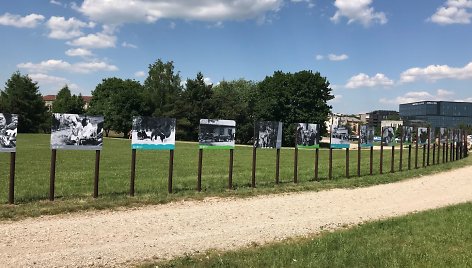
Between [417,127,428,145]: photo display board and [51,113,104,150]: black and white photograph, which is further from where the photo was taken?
[417,127,428,145]: photo display board

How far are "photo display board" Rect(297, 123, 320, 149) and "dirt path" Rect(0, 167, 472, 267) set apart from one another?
11.4 ft

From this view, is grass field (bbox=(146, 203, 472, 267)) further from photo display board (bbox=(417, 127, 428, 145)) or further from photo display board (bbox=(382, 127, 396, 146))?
photo display board (bbox=(417, 127, 428, 145))

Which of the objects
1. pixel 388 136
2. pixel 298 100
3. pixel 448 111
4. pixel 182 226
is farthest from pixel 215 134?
pixel 448 111

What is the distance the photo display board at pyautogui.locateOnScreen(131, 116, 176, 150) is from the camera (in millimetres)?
12750

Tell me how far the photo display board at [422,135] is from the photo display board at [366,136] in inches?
237

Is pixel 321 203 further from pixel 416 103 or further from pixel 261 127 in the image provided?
pixel 416 103

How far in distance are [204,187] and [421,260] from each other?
856 cm

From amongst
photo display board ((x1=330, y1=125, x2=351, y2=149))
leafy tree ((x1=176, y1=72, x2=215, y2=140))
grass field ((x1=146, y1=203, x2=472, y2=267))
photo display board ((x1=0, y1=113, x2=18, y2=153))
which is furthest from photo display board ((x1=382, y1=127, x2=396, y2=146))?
leafy tree ((x1=176, y1=72, x2=215, y2=140))

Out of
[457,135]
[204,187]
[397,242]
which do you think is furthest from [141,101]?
[397,242]

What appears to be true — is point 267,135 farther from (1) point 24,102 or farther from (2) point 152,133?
(1) point 24,102

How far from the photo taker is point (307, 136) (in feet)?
57.5

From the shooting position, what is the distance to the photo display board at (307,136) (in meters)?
17.4

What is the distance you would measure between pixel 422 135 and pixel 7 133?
2306 cm

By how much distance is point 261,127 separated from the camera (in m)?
15.8
